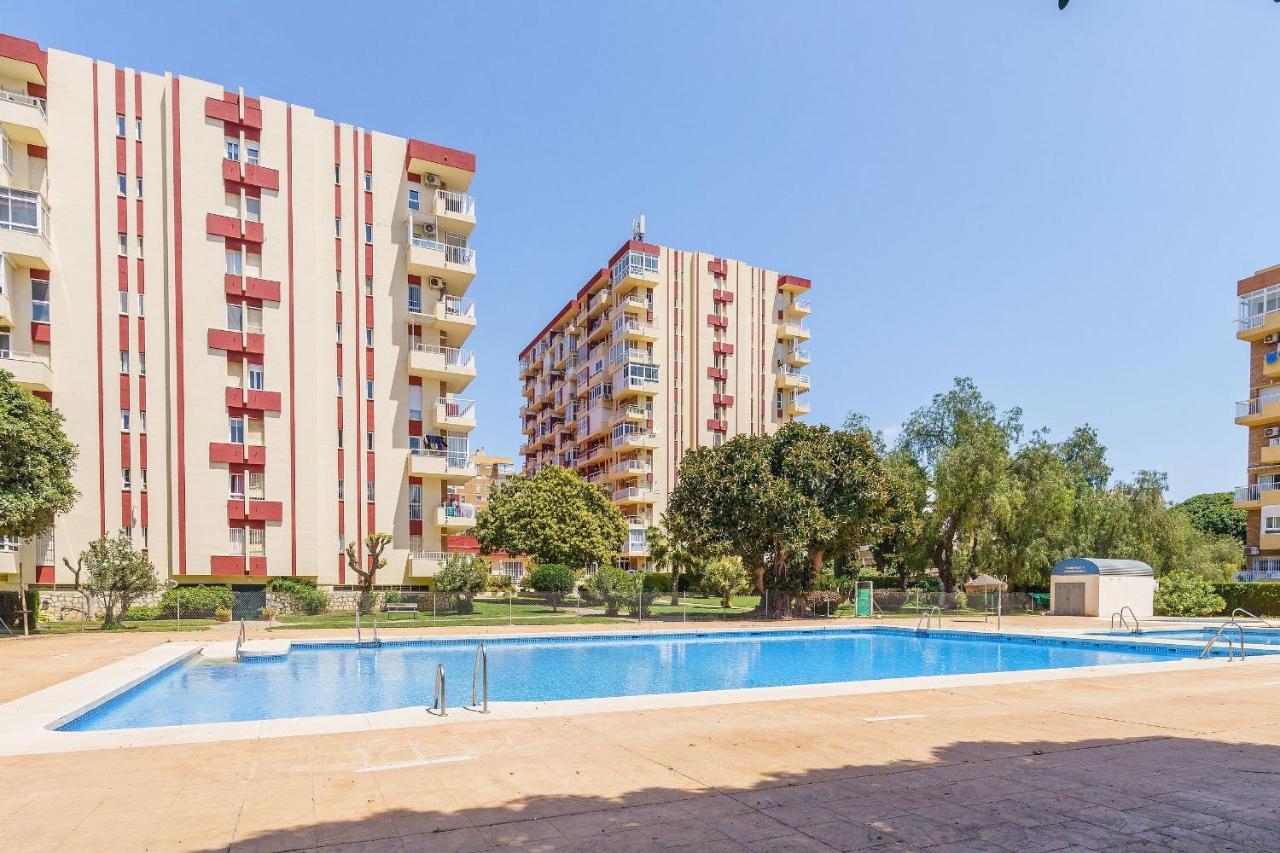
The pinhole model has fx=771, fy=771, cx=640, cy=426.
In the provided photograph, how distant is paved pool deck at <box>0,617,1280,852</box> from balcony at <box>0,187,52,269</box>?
31.5 m

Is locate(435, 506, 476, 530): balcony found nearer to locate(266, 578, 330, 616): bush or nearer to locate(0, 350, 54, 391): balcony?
locate(266, 578, 330, 616): bush

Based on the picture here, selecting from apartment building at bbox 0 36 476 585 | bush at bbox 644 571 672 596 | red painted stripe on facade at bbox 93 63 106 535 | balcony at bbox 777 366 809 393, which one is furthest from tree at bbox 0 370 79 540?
balcony at bbox 777 366 809 393

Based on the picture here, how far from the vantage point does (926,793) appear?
7.09 metres

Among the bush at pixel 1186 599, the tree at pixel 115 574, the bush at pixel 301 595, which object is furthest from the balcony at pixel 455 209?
the bush at pixel 1186 599

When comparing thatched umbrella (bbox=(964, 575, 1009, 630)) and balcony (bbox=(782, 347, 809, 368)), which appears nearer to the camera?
thatched umbrella (bbox=(964, 575, 1009, 630))

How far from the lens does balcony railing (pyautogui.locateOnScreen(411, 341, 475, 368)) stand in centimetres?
4019

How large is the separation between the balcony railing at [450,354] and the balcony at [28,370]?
1535cm

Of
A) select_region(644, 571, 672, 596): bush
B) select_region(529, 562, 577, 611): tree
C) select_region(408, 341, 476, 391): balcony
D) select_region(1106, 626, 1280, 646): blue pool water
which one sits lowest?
select_region(644, 571, 672, 596): bush

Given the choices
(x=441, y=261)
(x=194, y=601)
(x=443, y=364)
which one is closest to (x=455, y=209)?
(x=441, y=261)

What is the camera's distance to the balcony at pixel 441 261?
3944cm

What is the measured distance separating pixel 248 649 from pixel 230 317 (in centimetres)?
2142

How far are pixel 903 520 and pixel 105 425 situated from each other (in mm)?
34821

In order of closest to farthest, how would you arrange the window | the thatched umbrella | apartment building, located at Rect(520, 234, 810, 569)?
the window < the thatched umbrella < apartment building, located at Rect(520, 234, 810, 569)

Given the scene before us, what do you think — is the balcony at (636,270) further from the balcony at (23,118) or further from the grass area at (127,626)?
the grass area at (127,626)
